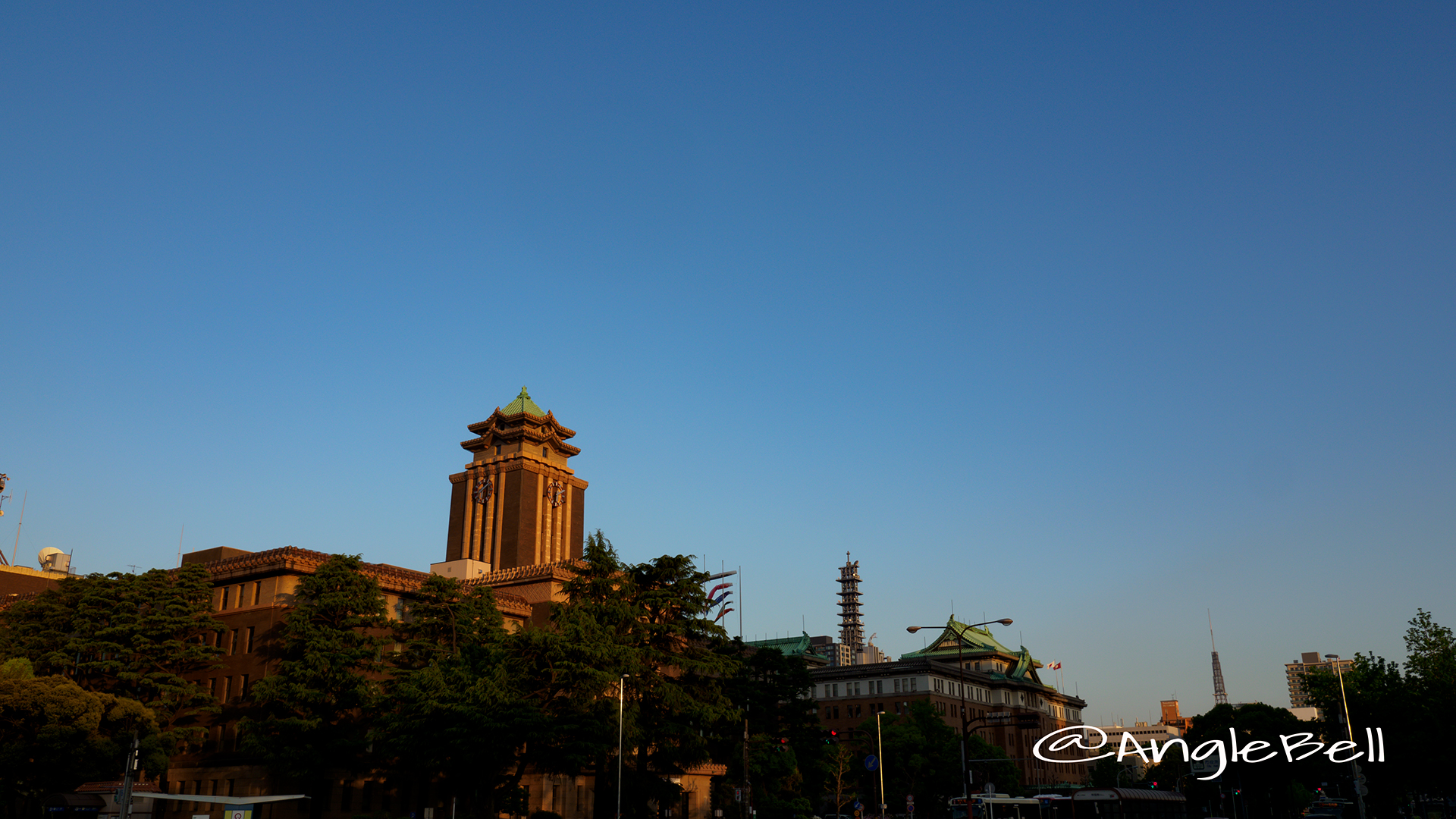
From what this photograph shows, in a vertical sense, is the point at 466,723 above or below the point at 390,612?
below

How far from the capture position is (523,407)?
99438mm

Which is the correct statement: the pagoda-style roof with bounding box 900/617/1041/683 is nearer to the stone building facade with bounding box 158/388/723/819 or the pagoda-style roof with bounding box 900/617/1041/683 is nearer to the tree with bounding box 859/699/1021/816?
the tree with bounding box 859/699/1021/816

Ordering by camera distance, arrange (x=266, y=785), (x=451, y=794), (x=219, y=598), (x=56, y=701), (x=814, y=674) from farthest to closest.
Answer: (x=814, y=674) < (x=219, y=598) < (x=451, y=794) < (x=266, y=785) < (x=56, y=701)

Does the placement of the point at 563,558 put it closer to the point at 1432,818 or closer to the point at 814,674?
the point at 814,674

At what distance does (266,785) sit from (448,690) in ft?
41.9

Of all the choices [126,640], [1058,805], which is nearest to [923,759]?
[1058,805]

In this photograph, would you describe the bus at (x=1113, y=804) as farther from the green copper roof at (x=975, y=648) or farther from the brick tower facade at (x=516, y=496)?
the green copper roof at (x=975, y=648)

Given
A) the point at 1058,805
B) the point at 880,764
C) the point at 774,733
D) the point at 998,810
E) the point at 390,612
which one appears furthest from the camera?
the point at 998,810

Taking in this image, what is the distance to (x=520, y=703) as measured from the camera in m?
50.8

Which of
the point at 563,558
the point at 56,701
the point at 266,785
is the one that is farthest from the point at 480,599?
the point at 563,558

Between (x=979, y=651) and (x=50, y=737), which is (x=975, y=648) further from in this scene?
(x=50, y=737)

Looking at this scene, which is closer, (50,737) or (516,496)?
(50,737)

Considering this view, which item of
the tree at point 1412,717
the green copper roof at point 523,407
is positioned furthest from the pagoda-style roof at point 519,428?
the tree at point 1412,717

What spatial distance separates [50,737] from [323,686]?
1169 cm
